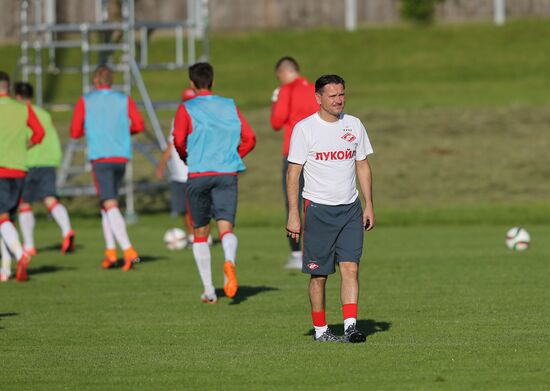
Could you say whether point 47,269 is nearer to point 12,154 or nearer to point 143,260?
point 143,260

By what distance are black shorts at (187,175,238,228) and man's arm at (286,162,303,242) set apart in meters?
2.98

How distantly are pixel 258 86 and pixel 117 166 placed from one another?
25.3 m

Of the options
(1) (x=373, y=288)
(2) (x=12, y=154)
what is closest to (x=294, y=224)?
(1) (x=373, y=288)

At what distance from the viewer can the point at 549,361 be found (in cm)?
953

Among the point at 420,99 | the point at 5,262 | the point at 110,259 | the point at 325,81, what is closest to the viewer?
the point at 325,81

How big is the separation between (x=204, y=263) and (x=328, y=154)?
10.7ft

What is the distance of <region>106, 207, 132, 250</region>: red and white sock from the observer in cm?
1678

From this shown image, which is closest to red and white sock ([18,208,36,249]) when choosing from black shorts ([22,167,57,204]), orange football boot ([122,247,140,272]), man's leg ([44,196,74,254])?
man's leg ([44,196,74,254])

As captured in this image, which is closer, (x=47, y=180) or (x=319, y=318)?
(x=319, y=318)

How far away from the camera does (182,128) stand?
13.4 meters

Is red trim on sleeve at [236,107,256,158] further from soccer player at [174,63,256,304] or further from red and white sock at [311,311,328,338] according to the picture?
red and white sock at [311,311,328,338]

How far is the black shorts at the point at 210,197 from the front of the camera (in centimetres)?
1352

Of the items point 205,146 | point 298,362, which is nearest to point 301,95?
point 205,146

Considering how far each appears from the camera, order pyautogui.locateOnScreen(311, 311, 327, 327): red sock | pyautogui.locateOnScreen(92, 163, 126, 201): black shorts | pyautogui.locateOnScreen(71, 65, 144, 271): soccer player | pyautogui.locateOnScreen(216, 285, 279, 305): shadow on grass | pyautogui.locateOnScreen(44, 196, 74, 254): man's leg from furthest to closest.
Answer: pyautogui.locateOnScreen(44, 196, 74, 254): man's leg, pyautogui.locateOnScreen(92, 163, 126, 201): black shorts, pyautogui.locateOnScreen(71, 65, 144, 271): soccer player, pyautogui.locateOnScreen(216, 285, 279, 305): shadow on grass, pyautogui.locateOnScreen(311, 311, 327, 327): red sock
